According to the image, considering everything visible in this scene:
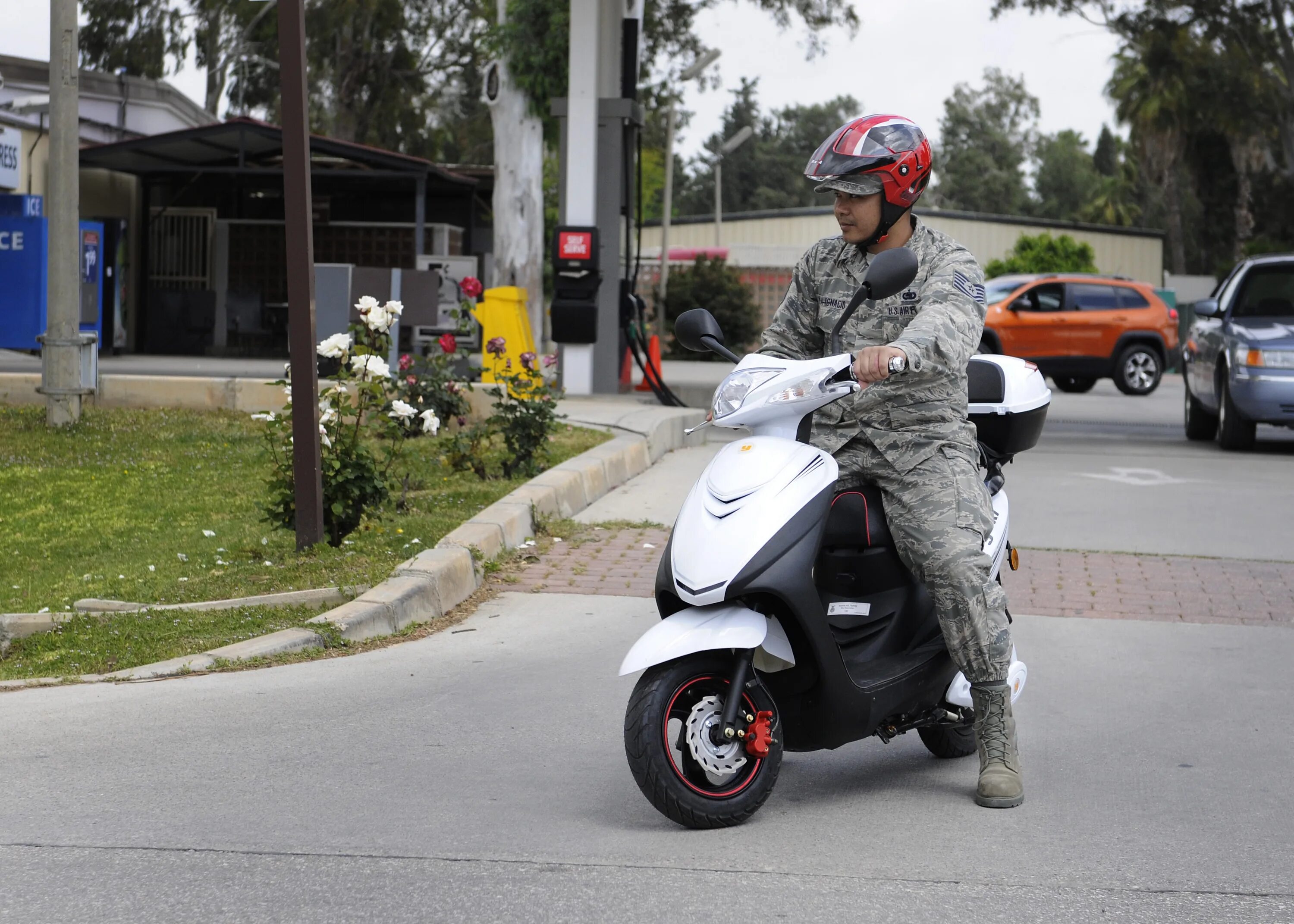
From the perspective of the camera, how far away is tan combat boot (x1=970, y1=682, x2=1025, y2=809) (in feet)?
14.8

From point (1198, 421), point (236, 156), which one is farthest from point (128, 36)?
point (1198, 421)

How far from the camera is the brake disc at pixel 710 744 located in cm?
411

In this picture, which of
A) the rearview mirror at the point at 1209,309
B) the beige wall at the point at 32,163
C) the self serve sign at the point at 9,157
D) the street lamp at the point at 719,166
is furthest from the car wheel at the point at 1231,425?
the street lamp at the point at 719,166

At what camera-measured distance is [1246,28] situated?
31.2 m

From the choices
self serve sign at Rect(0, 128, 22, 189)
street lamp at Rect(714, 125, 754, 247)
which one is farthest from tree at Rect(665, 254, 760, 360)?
self serve sign at Rect(0, 128, 22, 189)

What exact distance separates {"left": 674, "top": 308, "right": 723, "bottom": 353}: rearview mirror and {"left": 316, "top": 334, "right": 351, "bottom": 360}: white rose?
12.0ft

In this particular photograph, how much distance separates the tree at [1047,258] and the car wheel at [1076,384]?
628 inches

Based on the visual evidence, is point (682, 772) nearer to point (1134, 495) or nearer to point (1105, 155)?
point (1134, 495)

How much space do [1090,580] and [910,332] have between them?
4.58m

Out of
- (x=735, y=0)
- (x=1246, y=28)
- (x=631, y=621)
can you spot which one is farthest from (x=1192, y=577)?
(x=1246, y=28)

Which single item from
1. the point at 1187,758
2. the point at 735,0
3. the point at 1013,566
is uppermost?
the point at 735,0

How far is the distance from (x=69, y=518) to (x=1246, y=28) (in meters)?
28.0

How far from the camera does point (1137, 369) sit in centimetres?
2553

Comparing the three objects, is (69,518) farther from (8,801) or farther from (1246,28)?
(1246,28)
